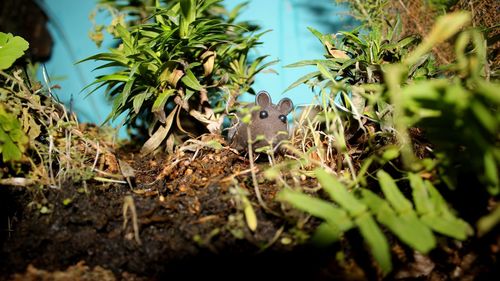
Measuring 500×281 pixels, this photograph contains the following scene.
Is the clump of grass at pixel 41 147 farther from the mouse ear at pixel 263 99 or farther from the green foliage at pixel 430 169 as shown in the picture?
the green foliage at pixel 430 169

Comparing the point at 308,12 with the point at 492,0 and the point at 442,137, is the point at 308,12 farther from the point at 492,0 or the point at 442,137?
the point at 442,137

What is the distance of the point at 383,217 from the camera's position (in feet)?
2.62

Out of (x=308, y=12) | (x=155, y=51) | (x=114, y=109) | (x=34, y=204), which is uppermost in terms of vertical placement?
(x=308, y=12)

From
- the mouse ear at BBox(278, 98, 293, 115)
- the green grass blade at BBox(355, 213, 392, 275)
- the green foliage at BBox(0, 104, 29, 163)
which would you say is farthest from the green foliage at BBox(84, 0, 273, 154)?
the green grass blade at BBox(355, 213, 392, 275)

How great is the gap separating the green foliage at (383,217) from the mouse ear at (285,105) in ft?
1.75

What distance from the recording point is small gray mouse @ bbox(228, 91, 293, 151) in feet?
4.05

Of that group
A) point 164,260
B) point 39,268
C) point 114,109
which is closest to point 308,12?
point 114,109

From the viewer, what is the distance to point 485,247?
0.89 meters

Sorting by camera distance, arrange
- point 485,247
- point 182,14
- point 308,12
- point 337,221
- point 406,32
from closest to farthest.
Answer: point 337,221
point 485,247
point 182,14
point 406,32
point 308,12

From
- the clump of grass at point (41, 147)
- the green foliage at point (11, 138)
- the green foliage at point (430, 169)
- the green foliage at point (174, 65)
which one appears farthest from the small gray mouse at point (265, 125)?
the green foliage at point (11, 138)

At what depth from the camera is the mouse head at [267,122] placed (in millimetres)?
1231

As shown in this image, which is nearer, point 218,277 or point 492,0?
point 218,277

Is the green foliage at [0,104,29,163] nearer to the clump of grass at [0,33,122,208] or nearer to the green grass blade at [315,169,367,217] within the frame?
the clump of grass at [0,33,122,208]

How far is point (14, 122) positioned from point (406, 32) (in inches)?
67.0
